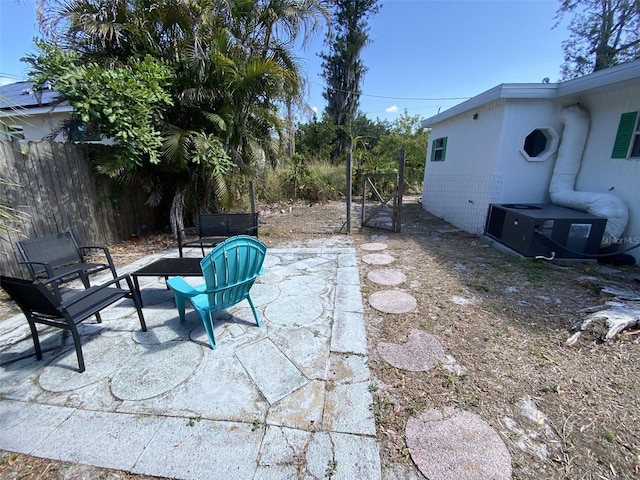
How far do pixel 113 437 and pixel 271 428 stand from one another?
925 millimetres

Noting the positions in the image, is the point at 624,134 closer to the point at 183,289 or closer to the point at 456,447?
the point at 456,447

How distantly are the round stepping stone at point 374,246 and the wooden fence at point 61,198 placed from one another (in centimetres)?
478

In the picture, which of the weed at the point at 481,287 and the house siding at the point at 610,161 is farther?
the house siding at the point at 610,161

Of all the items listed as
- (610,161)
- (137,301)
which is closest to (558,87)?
(610,161)

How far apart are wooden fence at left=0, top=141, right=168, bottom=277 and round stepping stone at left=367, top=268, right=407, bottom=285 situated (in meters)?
4.22

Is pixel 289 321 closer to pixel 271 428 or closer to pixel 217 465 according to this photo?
pixel 271 428

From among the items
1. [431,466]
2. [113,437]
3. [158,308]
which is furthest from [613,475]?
[158,308]

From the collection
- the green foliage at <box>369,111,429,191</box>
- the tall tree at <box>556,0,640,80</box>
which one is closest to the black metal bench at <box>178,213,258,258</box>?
the green foliage at <box>369,111,429,191</box>

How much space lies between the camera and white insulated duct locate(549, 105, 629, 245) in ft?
14.4

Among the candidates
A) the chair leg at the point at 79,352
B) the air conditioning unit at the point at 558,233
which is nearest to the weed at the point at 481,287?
the air conditioning unit at the point at 558,233

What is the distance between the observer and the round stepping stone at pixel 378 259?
4.50 meters

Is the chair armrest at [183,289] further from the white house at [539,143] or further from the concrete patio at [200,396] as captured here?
the white house at [539,143]

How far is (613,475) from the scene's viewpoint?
1407 mm

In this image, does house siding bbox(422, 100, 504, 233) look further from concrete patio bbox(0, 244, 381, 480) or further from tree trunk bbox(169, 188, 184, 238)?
tree trunk bbox(169, 188, 184, 238)
